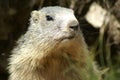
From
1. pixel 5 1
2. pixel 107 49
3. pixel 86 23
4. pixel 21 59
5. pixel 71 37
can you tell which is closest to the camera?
pixel 71 37

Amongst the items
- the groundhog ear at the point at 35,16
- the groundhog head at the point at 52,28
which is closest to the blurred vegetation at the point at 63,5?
the groundhog ear at the point at 35,16

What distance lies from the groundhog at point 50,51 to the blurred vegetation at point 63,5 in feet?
2.71

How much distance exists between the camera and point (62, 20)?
3967 mm

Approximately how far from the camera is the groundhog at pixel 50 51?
3.98 m

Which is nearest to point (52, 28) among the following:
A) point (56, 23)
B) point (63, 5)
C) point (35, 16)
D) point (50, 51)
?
point (56, 23)

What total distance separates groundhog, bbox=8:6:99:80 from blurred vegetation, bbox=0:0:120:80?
83cm

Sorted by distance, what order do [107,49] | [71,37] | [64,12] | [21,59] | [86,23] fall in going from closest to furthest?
1. [71,37]
2. [64,12]
3. [21,59]
4. [107,49]
5. [86,23]

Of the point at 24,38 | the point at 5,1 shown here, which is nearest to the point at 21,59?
the point at 24,38

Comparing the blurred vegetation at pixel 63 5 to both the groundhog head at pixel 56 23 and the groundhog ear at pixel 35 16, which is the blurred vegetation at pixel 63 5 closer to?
the groundhog ear at pixel 35 16

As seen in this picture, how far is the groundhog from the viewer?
13.1 ft

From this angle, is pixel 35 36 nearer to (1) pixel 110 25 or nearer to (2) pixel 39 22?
(2) pixel 39 22

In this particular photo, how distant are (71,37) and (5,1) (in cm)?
182

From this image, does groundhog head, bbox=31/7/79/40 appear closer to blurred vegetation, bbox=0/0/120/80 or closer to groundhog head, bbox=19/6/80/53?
groundhog head, bbox=19/6/80/53

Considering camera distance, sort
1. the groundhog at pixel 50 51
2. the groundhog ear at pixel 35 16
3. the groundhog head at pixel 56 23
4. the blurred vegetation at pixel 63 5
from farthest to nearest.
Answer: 1. the blurred vegetation at pixel 63 5
2. the groundhog ear at pixel 35 16
3. the groundhog at pixel 50 51
4. the groundhog head at pixel 56 23
